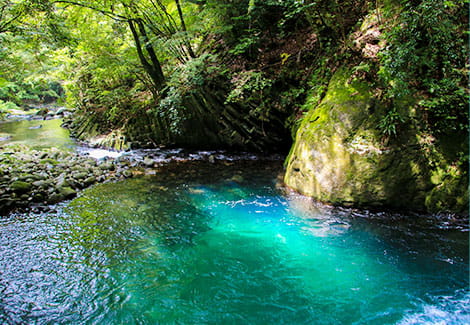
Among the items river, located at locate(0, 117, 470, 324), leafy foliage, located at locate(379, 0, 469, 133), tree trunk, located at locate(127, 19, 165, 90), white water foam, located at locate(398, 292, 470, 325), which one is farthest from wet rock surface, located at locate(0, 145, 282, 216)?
white water foam, located at locate(398, 292, 470, 325)

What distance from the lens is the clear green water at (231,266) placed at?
9.53 ft

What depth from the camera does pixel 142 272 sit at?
141 inches

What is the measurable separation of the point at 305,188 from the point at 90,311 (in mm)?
4389

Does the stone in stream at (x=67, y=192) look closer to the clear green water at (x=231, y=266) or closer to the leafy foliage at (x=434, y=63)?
the clear green water at (x=231, y=266)

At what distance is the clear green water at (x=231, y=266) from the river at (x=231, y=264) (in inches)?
0.6

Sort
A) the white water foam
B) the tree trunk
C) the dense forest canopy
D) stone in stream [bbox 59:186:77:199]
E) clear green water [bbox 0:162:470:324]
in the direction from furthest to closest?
the tree trunk → stone in stream [bbox 59:186:77:199] → the dense forest canopy → clear green water [bbox 0:162:470:324] → the white water foam


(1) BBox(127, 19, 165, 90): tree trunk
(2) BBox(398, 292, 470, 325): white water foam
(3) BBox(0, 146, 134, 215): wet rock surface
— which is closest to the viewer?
(2) BBox(398, 292, 470, 325): white water foam

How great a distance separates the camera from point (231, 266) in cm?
367

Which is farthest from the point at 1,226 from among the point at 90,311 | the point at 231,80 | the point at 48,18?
the point at 231,80

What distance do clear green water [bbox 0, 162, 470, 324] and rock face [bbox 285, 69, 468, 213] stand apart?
38 cm

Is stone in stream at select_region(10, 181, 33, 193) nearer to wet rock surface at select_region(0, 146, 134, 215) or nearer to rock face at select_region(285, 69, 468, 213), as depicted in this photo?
wet rock surface at select_region(0, 146, 134, 215)

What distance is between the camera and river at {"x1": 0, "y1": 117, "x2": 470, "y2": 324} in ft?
9.53

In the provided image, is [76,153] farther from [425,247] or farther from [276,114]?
[425,247]

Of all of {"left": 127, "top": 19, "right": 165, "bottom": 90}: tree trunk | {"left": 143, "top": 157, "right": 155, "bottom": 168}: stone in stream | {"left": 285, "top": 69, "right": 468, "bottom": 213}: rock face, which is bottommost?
{"left": 143, "top": 157, "right": 155, "bottom": 168}: stone in stream
